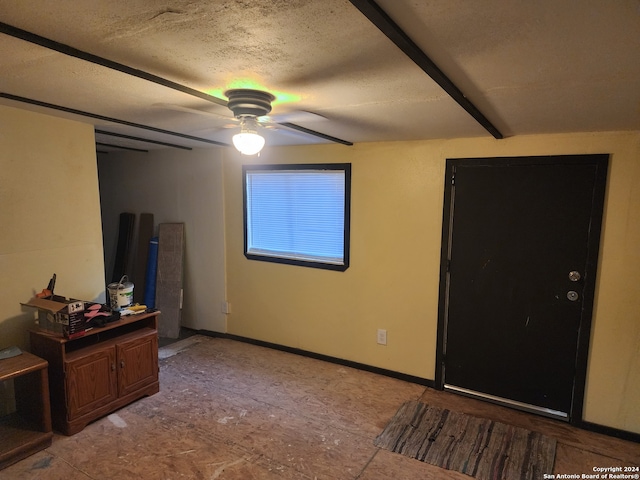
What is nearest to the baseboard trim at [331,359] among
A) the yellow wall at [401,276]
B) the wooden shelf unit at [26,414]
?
the yellow wall at [401,276]

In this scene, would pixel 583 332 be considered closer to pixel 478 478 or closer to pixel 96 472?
pixel 478 478

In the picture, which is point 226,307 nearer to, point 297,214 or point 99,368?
point 297,214

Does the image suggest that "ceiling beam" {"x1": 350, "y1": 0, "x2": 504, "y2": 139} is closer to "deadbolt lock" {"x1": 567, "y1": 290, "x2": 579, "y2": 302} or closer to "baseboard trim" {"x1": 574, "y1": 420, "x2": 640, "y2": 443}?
"deadbolt lock" {"x1": 567, "y1": 290, "x2": 579, "y2": 302}

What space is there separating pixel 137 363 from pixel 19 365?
76 cm

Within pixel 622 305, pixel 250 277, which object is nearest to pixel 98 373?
pixel 250 277

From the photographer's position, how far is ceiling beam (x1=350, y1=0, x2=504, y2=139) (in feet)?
3.15

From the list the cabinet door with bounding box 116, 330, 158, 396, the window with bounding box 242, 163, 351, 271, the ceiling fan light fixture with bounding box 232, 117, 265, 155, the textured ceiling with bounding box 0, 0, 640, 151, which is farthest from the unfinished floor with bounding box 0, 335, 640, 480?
the textured ceiling with bounding box 0, 0, 640, 151

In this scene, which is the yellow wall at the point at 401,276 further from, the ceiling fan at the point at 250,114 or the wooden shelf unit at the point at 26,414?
the wooden shelf unit at the point at 26,414

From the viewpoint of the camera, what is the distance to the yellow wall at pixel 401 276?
2467 millimetres

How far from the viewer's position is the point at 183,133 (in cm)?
309

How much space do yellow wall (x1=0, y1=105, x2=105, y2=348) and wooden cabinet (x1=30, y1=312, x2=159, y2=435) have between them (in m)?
0.34

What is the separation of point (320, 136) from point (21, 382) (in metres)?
2.65

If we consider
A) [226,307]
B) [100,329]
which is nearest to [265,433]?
[100,329]

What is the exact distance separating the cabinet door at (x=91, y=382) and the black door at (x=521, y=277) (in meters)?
2.51
